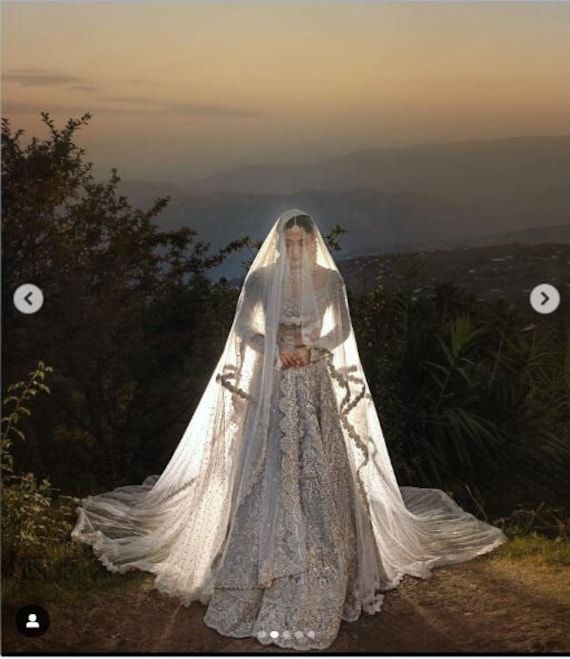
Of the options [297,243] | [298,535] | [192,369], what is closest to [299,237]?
[297,243]

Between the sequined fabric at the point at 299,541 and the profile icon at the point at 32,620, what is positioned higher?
the sequined fabric at the point at 299,541

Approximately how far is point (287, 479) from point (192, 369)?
3.92ft

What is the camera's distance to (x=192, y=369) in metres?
5.02

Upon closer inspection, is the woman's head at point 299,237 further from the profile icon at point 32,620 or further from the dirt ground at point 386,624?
the profile icon at point 32,620

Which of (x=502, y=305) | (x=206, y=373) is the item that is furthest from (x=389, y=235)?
(x=206, y=373)

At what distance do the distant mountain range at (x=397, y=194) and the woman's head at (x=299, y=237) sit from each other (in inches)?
30.0

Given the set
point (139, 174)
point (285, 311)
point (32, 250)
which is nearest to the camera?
point (285, 311)

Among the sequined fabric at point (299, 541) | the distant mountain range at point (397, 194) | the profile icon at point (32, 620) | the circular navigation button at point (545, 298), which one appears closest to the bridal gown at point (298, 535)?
the sequined fabric at point (299, 541)

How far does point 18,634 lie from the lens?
13.0 ft

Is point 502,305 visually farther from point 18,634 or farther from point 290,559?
point 18,634

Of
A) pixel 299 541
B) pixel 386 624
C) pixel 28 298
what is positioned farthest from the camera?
pixel 28 298

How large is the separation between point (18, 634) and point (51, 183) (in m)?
1.77

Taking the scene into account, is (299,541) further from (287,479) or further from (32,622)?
(32,622)

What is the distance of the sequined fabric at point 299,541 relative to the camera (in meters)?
3.83
